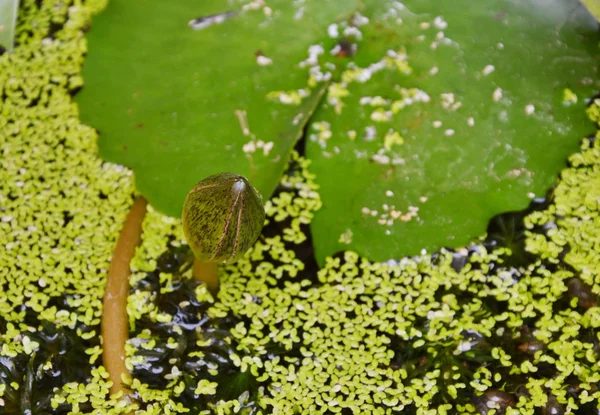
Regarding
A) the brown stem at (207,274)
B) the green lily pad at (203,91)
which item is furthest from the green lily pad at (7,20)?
the brown stem at (207,274)

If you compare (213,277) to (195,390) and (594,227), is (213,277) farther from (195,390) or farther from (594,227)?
(594,227)

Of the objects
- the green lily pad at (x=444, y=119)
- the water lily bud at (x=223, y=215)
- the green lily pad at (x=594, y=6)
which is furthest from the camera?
the green lily pad at (x=444, y=119)

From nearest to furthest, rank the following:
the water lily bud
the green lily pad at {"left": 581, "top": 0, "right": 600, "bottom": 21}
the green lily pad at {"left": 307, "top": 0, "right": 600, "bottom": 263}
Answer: the water lily bud, the green lily pad at {"left": 581, "top": 0, "right": 600, "bottom": 21}, the green lily pad at {"left": 307, "top": 0, "right": 600, "bottom": 263}

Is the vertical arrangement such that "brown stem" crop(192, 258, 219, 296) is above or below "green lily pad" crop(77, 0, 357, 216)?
below

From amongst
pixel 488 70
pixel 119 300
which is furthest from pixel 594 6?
pixel 119 300

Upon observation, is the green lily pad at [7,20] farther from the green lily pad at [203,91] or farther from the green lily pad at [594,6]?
the green lily pad at [594,6]

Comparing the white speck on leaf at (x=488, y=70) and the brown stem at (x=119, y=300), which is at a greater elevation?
the white speck on leaf at (x=488, y=70)

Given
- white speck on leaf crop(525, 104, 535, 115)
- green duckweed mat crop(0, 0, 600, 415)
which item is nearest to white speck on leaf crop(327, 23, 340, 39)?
green duckweed mat crop(0, 0, 600, 415)

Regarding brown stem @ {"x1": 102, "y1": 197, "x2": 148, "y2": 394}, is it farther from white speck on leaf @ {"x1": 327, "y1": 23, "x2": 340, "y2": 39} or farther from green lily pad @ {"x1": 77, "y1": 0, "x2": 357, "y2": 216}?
white speck on leaf @ {"x1": 327, "y1": 23, "x2": 340, "y2": 39}
